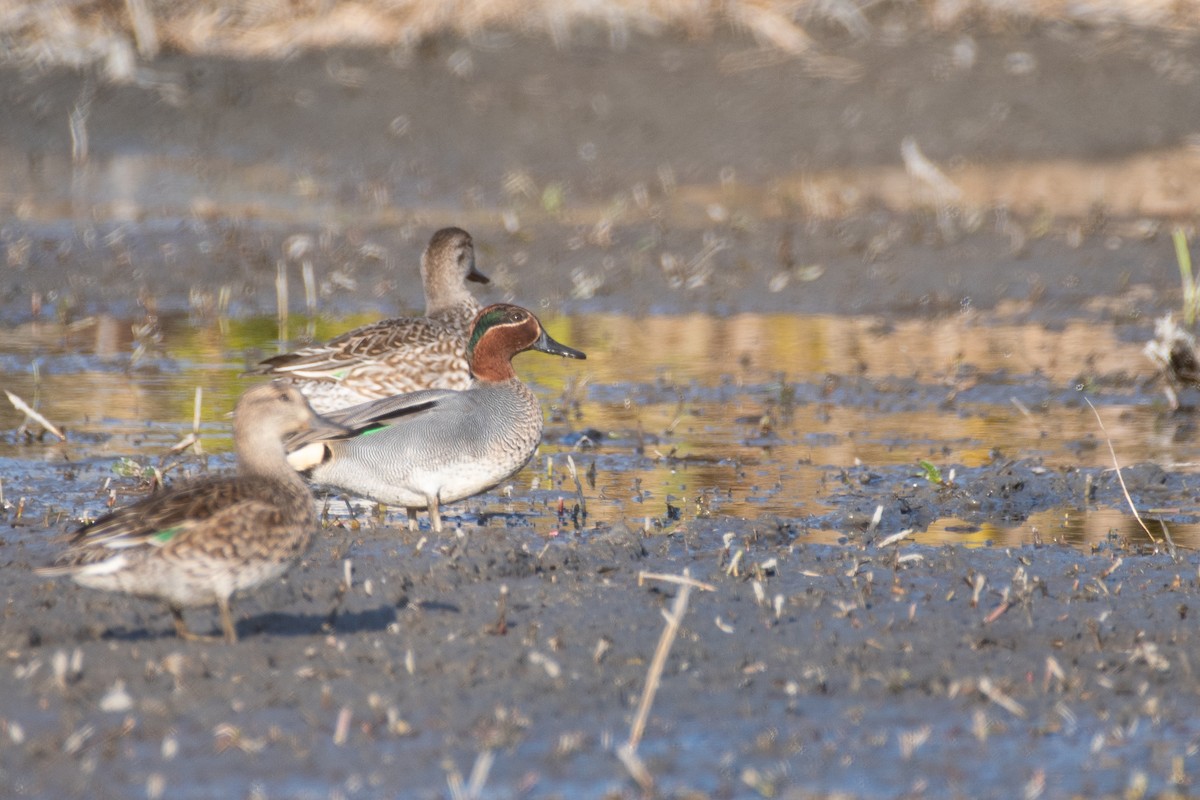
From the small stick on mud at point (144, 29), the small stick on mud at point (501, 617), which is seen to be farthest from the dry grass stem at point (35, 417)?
the small stick on mud at point (144, 29)

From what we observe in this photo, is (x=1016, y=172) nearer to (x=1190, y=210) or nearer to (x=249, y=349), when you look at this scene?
(x=1190, y=210)

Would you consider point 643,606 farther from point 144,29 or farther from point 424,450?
point 144,29

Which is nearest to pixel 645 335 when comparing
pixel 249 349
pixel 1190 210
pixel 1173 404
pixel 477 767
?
pixel 249 349

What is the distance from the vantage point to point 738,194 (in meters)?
16.0

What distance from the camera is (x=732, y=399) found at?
9672mm

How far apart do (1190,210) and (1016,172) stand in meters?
2.32

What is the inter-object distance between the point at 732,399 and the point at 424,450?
3.16 meters

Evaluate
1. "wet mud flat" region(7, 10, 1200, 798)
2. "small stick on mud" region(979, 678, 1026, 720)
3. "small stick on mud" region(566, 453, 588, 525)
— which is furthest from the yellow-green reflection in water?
"small stick on mud" region(979, 678, 1026, 720)

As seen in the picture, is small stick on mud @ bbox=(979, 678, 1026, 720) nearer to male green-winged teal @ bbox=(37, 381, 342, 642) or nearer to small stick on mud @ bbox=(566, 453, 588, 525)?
male green-winged teal @ bbox=(37, 381, 342, 642)

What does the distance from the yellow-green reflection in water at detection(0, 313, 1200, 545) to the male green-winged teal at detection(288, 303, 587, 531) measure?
44 centimetres

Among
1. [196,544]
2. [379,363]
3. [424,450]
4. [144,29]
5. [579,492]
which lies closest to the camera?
[196,544]

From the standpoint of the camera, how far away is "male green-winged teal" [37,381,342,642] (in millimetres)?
4805

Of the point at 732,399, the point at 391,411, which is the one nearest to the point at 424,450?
the point at 391,411

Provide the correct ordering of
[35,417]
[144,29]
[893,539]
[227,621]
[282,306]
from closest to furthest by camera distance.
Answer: [227,621] → [893,539] → [35,417] → [282,306] → [144,29]
